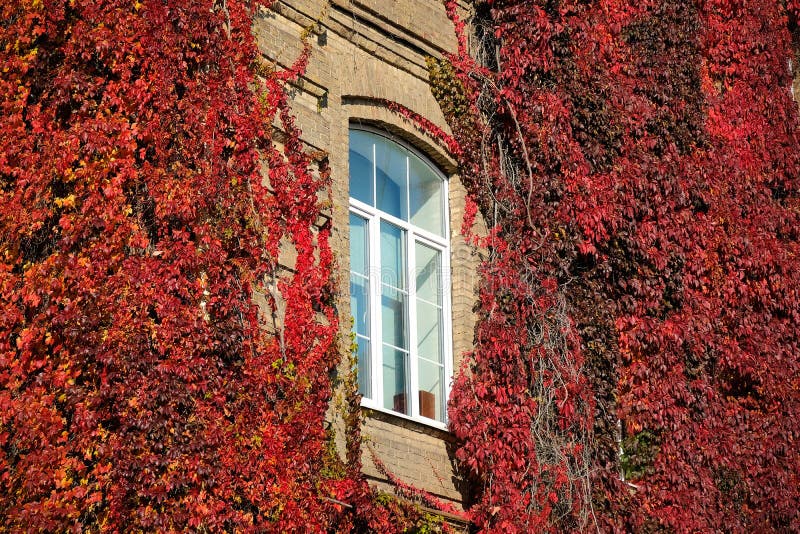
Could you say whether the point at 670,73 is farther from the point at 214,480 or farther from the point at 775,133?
the point at 214,480

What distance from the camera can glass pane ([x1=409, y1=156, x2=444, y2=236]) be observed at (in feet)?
37.7

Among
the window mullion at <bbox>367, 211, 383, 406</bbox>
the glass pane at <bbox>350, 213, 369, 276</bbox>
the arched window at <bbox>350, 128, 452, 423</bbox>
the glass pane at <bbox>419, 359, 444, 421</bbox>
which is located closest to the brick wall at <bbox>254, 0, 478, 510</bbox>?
the arched window at <bbox>350, 128, 452, 423</bbox>

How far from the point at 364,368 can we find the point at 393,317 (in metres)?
0.73

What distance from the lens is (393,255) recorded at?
1105cm

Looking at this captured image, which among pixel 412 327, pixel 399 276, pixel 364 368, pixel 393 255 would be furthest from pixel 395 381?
pixel 393 255

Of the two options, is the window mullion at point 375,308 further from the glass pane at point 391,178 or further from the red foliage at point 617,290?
the red foliage at point 617,290

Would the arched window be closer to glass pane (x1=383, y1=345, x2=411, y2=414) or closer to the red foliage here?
glass pane (x1=383, y1=345, x2=411, y2=414)

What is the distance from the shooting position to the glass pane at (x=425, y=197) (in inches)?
452

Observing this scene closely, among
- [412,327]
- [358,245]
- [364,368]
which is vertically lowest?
[364,368]

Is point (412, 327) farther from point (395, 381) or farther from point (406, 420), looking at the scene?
point (406, 420)

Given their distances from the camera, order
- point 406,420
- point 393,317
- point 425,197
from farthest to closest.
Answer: point 425,197 → point 393,317 → point 406,420

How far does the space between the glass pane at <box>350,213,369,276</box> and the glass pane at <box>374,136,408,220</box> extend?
337mm

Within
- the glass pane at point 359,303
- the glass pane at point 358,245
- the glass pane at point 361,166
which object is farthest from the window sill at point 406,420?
the glass pane at point 361,166

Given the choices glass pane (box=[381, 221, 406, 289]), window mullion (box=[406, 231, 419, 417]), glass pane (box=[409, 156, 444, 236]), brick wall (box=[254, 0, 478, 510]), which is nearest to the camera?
brick wall (box=[254, 0, 478, 510])
